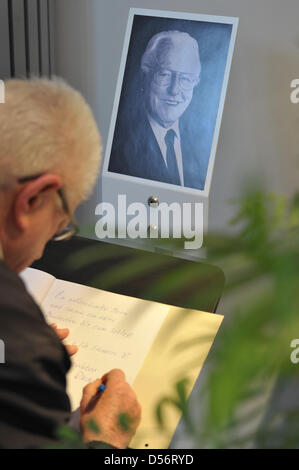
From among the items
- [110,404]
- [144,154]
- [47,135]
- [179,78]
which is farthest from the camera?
[144,154]

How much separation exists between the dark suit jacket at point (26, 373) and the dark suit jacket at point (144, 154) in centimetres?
172

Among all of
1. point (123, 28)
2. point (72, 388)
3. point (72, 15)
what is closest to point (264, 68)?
point (123, 28)

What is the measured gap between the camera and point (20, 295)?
84 cm

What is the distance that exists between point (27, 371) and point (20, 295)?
105 millimetres

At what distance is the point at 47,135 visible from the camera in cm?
92

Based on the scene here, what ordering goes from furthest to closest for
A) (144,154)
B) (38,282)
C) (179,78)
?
1. (144,154)
2. (179,78)
3. (38,282)

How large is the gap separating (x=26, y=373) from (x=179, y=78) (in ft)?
6.35

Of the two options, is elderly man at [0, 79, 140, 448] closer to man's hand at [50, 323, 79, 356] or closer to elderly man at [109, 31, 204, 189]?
man's hand at [50, 323, 79, 356]

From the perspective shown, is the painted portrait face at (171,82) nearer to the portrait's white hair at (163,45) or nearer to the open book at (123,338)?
the portrait's white hair at (163,45)

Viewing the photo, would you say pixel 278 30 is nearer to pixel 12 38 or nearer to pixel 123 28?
pixel 123 28

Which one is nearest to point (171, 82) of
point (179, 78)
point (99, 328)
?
point (179, 78)

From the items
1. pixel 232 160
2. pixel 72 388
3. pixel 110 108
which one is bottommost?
pixel 72 388

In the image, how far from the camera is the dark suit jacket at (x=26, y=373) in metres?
0.79

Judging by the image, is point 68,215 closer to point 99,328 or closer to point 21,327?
point 21,327
